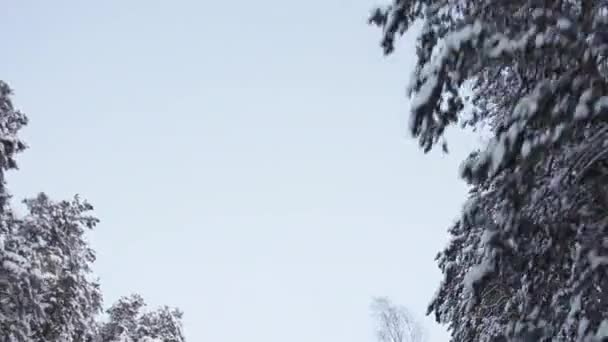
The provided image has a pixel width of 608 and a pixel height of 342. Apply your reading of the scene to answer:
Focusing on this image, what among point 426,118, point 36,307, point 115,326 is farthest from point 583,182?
point 115,326

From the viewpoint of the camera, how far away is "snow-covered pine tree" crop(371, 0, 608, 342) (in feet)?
18.2

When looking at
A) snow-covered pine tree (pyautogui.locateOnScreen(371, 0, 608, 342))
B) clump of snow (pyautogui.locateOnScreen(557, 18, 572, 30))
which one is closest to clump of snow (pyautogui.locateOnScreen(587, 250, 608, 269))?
snow-covered pine tree (pyautogui.locateOnScreen(371, 0, 608, 342))

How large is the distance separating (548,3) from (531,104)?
A: 1045mm

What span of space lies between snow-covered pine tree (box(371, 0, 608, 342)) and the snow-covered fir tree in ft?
31.0

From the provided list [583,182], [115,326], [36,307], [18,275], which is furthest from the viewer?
[115,326]

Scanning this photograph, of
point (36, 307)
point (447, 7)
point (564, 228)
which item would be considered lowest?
point (564, 228)

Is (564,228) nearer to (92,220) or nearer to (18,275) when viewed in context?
(18,275)

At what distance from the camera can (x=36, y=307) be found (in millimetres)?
13492

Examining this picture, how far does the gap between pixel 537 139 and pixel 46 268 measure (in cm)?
1616

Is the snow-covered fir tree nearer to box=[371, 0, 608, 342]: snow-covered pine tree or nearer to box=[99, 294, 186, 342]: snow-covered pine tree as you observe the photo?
box=[99, 294, 186, 342]: snow-covered pine tree

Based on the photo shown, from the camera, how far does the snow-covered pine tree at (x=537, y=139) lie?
554cm

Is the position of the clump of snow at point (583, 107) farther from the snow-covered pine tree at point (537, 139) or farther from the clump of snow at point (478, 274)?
the clump of snow at point (478, 274)

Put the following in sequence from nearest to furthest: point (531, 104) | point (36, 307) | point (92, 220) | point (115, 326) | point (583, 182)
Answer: point (531, 104) → point (583, 182) → point (36, 307) → point (92, 220) → point (115, 326)

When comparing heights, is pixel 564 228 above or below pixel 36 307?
below
